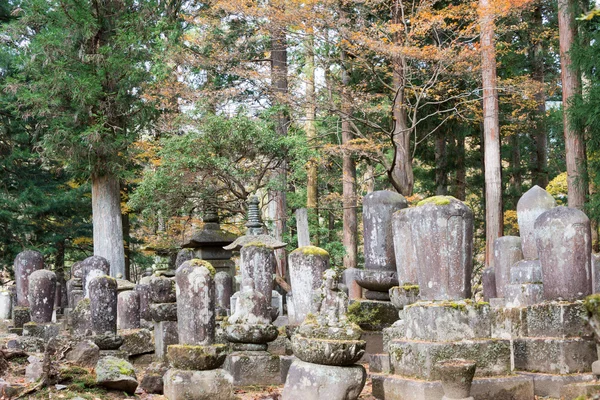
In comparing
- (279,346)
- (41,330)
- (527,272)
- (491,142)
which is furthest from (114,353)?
(491,142)

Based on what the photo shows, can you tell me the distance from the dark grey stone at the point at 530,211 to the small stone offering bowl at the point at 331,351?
404 centimetres

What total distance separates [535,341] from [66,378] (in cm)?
532

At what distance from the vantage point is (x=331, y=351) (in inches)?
271

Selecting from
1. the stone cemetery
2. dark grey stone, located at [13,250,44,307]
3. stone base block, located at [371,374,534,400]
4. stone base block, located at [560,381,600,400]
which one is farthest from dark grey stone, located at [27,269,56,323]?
stone base block, located at [560,381,600,400]

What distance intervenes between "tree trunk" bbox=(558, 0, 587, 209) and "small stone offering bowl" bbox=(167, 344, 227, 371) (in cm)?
1208

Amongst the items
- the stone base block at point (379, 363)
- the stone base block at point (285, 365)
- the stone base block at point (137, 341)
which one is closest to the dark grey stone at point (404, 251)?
the stone base block at point (379, 363)

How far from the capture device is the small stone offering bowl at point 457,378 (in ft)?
20.3

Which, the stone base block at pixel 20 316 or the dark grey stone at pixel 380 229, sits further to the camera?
the stone base block at pixel 20 316

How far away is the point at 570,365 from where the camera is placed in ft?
24.6

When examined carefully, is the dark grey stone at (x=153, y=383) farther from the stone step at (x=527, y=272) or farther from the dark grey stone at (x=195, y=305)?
the stone step at (x=527, y=272)

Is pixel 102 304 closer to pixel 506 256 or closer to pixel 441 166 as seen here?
pixel 506 256

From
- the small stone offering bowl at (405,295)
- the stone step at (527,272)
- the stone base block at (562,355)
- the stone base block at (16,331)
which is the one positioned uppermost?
the stone step at (527,272)

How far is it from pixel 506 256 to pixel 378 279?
2.51 meters

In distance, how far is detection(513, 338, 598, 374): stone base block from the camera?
24.6 ft
